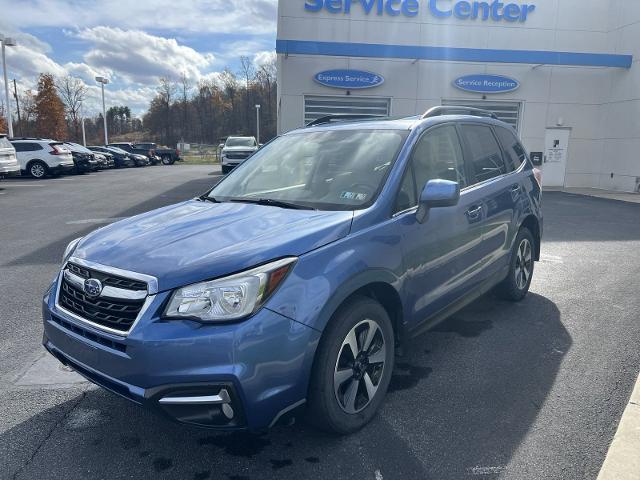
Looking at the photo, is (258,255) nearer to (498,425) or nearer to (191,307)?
(191,307)

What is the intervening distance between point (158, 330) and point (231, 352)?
14.4 inches

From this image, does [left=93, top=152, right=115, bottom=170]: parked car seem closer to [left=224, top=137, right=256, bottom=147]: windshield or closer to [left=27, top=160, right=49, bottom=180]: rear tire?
[left=27, top=160, right=49, bottom=180]: rear tire

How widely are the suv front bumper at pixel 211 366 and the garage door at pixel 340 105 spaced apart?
15.7m

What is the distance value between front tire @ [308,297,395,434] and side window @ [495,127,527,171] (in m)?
2.73

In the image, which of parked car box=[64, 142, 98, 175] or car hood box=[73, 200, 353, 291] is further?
parked car box=[64, 142, 98, 175]

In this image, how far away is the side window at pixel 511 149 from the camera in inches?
196

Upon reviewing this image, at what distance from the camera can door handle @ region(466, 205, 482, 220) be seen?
3.93 m

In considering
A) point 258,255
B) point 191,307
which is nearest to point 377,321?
point 258,255

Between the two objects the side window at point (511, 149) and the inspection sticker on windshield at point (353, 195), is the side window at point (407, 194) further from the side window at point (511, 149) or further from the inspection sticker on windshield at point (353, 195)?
the side window at point (511, 149)

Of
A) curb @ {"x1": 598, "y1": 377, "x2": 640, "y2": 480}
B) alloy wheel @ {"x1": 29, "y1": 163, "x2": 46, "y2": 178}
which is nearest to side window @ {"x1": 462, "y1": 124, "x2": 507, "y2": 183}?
curb @ {"x1": 598, "y1": 377, "x2": 640, "y2": 480}

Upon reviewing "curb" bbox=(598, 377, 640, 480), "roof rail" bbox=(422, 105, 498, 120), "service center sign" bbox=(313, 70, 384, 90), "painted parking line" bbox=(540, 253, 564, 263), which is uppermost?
"service center sign" bbox=(313, 70, 384, 90)

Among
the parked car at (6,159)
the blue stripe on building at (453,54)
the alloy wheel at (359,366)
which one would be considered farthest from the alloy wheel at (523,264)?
the parked car at (6,159)

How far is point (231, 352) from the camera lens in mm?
2293

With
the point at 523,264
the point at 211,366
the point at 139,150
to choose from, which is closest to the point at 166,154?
the point at 139,150
